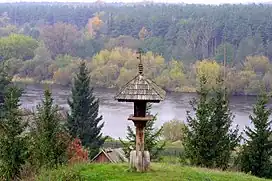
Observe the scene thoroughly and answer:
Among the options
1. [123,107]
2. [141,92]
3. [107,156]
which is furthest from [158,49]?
[141,92]

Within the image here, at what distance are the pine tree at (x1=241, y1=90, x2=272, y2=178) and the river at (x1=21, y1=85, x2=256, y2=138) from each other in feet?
64.7

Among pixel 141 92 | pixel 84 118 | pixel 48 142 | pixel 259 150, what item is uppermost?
pixel 141 92

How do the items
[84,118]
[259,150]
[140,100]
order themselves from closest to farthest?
[140,100]
[259,150]
[84,118]

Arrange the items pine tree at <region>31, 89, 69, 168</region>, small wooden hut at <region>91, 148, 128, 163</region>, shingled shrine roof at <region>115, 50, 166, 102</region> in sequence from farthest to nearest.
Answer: small wooden hut at <region>91, 148, 128, 163</region> < pine tree at <region>31, 89, 69, 168</region> < shingled shrine roof at <region>115, 50, 166, 102</region>

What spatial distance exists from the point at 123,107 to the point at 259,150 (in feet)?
104

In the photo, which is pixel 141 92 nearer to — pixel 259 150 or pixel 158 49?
pixel 259 150

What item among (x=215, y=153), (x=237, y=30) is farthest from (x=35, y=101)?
(x=237, y=30)

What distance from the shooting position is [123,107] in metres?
51.9

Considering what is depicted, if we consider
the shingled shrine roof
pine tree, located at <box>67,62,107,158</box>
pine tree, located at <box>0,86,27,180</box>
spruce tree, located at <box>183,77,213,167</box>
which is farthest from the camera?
pine tree, located at <box>67,62,107,158</box>

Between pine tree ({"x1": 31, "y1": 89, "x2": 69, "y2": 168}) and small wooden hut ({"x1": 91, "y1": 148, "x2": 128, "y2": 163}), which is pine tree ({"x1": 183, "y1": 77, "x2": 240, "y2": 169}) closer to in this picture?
pine tree ({"x1": 31, "y1": 89, "x2": 69, "y2": 168})

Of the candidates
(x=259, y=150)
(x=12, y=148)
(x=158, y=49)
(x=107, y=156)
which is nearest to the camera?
(x=12, y=148)

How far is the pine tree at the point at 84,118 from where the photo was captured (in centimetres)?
2961

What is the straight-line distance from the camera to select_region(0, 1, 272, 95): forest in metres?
69.9

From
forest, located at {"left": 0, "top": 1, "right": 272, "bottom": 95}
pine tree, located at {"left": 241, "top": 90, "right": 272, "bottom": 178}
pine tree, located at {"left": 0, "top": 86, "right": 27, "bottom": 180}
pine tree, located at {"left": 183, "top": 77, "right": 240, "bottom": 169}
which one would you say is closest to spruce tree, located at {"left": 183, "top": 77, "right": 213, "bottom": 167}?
pine tree, located at {"left": 183, "top": 77, "right": 240, "bottom": 169}
